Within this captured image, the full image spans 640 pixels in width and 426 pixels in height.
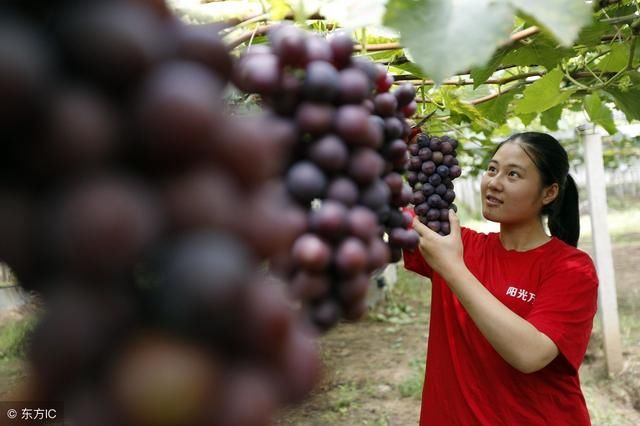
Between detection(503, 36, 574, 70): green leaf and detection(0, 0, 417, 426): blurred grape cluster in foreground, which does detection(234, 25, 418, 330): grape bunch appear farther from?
detection(503, 36, 574, 70): green leaf

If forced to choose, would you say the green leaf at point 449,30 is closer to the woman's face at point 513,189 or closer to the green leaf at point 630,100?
the woman's face at point 513,189

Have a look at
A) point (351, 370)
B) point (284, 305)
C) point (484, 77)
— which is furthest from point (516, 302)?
point (351, 370)

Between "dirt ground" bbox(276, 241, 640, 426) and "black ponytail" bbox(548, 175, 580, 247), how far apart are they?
1.70 metres

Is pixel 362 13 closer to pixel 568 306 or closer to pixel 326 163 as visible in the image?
pixel 326 163

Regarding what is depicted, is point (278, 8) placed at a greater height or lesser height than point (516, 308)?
greater

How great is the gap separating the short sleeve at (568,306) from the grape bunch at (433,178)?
1.71ft

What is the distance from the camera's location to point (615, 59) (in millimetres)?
1873

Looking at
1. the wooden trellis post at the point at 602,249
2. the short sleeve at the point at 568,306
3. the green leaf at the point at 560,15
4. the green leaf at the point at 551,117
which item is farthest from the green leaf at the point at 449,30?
the wooden trellis post at the point at 602,249

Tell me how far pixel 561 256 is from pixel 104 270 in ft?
5.65

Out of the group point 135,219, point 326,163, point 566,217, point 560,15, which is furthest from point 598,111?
point 135,219

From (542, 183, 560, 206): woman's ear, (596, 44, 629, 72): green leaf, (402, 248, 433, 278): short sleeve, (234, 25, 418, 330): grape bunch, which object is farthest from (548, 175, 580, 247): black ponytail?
(234, 25, 418, 330): grape bunch

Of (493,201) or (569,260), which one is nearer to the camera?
(569,260)

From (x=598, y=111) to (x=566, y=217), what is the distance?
2.69 feet

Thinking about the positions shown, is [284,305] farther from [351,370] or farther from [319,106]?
[351,370]
